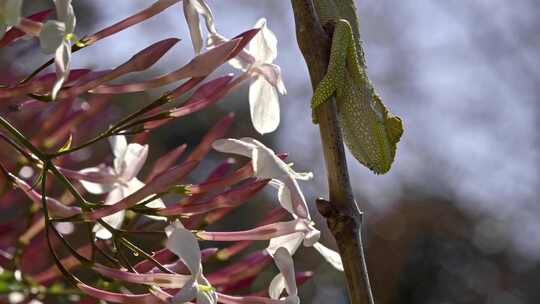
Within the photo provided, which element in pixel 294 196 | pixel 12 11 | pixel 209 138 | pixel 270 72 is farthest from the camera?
pixel 209 138

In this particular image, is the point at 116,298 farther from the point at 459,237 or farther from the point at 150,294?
the point at 459,237

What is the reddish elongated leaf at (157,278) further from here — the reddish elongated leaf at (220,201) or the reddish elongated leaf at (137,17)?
the reddish elongated leaf at (137,17)

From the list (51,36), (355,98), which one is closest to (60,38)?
(51,36)

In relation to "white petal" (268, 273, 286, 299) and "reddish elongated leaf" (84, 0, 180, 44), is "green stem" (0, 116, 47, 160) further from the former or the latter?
"white petal" (268, 273, 286, 299)

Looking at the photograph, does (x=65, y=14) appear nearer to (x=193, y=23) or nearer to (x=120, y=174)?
(x=193, y=23)

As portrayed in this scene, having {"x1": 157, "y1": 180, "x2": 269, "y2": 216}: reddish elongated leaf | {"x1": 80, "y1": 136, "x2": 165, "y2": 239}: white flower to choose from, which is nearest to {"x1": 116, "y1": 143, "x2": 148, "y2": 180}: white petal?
{"x1": 80, "y1": 136, "x2": 165, "y2": 239}: white flower

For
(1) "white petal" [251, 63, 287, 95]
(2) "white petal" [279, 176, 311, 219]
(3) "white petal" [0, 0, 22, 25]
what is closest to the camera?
(3) "white petal" [0, 0, 22, 25]
